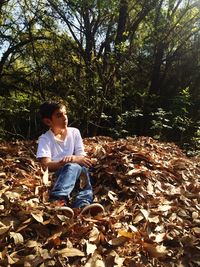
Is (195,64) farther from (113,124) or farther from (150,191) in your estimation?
(150,191)

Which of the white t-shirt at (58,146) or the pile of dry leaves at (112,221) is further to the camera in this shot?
the white t-shirt at (58,146)

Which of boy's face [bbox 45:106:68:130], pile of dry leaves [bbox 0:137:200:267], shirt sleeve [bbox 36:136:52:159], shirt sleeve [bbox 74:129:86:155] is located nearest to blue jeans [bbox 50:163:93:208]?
pile of dry leaves [bbox 0:137:200:267]

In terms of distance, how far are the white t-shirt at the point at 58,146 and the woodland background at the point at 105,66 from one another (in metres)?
4.84

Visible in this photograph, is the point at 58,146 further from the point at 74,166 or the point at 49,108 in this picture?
the point at 74,166

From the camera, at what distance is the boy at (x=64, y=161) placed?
11.9 ft

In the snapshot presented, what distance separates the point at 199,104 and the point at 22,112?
746 cm

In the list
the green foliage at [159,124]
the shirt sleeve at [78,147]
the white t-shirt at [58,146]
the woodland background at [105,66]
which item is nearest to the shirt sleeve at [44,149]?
the white t-shirt at [58,146]

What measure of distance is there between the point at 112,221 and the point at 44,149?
1309 millimetres

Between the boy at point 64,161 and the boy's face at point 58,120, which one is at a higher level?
the boy's face at point 58,120

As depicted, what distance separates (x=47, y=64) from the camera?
11812 millimetres

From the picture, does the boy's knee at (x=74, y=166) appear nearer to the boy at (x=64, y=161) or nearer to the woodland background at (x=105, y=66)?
the boy at (x=64, y=161)

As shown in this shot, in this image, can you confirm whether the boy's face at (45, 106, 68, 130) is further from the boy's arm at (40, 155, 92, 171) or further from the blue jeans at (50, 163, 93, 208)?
the blue jeans at (50, 163, 93, 208)

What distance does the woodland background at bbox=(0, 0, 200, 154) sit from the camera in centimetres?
1050

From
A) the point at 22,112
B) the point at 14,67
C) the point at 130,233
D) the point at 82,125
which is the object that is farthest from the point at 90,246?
the point at 14,67
